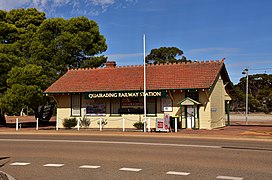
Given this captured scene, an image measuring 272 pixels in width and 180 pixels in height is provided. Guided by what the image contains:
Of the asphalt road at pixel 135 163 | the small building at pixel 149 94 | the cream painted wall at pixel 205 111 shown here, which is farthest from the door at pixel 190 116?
the asphalt road at pixel 135 163

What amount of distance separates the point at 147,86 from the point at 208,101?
193 inches

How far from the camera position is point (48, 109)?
139 feet

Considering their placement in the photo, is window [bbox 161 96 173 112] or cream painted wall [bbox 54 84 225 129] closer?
cream painted wall [bbox 54 84 225 129]

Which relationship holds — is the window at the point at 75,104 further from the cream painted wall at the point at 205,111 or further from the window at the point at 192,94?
the cream painted wall at the point at 205,111

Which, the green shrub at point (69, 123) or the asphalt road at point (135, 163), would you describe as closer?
the asphalt road at point (135, 163)

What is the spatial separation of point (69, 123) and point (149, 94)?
24.6 feet

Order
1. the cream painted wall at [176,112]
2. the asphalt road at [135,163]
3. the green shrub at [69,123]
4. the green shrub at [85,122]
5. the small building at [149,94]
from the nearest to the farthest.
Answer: the asphalt road at [135,163]
the cream painted wall at [176,112]
the small building at [149,94]
the green shrub at [69,123]
the green shrub at [85,122]

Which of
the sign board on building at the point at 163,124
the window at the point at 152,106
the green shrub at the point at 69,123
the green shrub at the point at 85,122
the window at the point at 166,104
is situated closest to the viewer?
the sign board on building at the point at 163,124

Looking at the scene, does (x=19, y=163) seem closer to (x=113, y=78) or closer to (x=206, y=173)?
(x=206, y=173)

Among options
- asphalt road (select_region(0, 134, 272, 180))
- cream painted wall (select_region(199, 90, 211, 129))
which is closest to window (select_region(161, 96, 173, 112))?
cream painted wall (select_region(199, 90, 211, 129))

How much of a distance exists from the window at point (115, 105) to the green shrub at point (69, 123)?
10.8 feet

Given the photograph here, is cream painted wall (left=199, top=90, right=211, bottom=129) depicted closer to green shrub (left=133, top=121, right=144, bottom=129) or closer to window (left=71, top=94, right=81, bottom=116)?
green shrub (left=133, top=121, right=144, bottom=129)

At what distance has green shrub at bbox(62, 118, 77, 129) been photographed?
31.1 meters

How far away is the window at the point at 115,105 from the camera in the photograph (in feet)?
101
